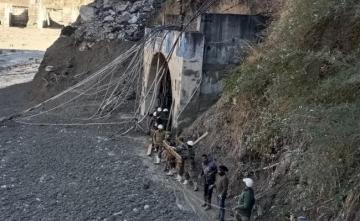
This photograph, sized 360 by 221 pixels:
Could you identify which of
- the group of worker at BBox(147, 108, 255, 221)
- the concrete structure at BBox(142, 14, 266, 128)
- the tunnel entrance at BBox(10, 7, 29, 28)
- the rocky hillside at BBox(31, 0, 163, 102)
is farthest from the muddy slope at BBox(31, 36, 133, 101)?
the tunnel entrance at BBox(10, 7, 29, 28)

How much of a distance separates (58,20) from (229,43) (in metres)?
42.5

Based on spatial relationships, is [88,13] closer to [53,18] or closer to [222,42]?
[222,42]

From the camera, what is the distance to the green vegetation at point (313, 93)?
313 inches

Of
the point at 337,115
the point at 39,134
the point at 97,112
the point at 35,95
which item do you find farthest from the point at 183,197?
the point at 35,95

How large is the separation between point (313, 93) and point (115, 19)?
19096mm

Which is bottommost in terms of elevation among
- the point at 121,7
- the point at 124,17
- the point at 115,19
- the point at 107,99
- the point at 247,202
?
the point at 107,99

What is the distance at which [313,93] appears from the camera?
10016 millimetres

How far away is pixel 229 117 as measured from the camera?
12961 millimetres

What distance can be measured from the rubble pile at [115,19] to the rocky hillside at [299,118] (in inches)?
526

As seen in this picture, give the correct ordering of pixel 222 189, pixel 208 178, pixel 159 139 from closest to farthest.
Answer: pixel 222 189, pixel 208 178, pixel 159 139

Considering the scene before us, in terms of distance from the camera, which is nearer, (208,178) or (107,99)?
(208,178)

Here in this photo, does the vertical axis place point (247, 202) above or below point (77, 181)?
above

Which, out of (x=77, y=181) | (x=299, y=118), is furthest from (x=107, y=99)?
(x=299, y=118)

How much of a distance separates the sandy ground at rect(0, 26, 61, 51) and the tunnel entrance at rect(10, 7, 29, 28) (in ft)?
21.1
